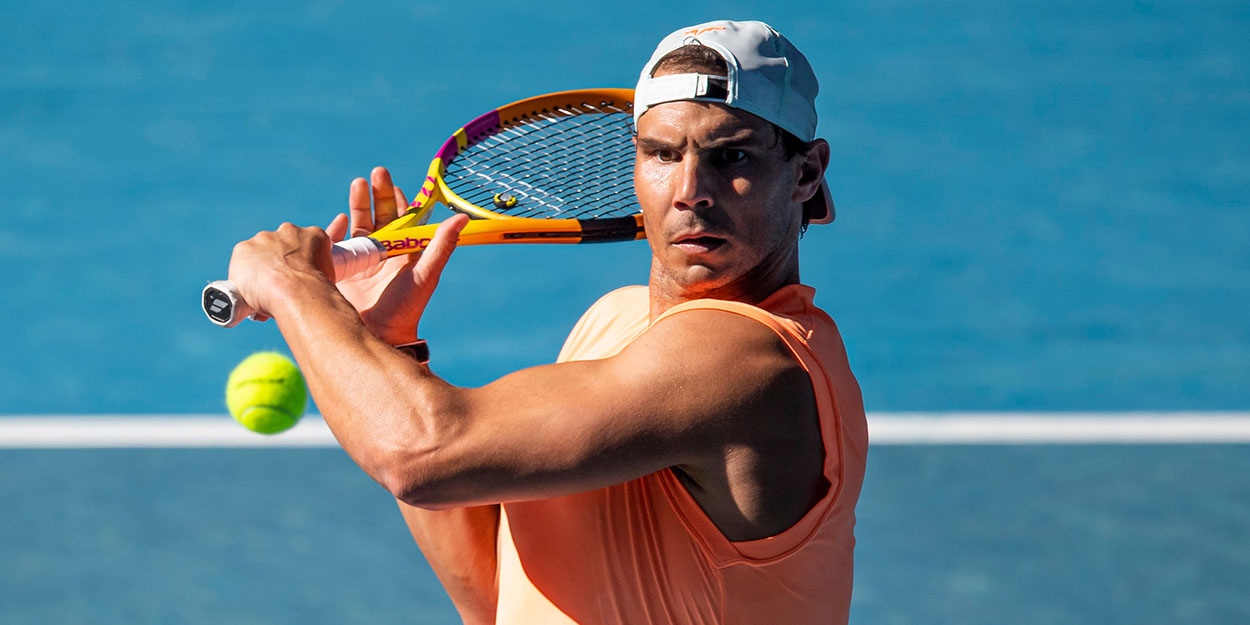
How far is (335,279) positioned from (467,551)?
69cm

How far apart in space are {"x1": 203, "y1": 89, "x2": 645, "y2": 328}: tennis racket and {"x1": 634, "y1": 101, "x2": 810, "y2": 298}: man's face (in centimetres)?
75

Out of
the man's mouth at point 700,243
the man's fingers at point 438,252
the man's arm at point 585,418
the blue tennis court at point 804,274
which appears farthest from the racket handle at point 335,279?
the blue tennis court at point 804,274

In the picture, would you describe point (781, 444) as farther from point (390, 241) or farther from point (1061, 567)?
point (1061, 567)

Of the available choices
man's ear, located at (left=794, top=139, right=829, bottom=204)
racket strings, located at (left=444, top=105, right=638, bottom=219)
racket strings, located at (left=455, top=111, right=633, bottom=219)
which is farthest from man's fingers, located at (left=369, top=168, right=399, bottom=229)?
man's ear, located at (left=794, top=139, right=829, bottom=204)

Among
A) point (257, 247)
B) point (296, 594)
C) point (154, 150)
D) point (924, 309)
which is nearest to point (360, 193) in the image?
point (257, 247)

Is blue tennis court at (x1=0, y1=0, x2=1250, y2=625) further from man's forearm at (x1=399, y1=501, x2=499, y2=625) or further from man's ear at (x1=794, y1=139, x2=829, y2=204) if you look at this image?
man's ear at (x1=794, y1=139, x2=829, y2=204)

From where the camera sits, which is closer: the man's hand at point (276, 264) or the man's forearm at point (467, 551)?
the man's hand at point (276, 264)

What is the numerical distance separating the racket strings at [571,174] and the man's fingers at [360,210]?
403mm

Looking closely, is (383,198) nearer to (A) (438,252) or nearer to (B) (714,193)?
(A) (438,252)

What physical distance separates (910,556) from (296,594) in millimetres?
2537

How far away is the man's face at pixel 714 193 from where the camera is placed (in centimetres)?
259

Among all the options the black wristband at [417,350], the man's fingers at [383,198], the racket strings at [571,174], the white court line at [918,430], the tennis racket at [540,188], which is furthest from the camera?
the white court line at [918,430]

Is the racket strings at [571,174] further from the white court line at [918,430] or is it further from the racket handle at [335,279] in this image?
the white court line at [918,430]

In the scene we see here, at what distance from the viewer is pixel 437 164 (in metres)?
3.80
